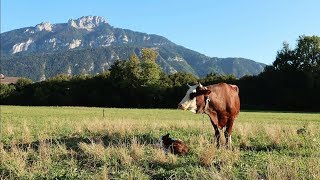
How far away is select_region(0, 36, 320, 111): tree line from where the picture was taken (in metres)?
90.7

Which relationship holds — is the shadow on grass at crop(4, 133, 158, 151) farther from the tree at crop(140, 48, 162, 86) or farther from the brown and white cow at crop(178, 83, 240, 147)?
the tree at crop(140, 48, 162, 86)

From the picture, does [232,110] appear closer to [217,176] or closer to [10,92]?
[217,176]

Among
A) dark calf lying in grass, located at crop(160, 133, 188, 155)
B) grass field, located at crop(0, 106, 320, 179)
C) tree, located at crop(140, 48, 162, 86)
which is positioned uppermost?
tree, located at crop(140, 48, 162, 86)

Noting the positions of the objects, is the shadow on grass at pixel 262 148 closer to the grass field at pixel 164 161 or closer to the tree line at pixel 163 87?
the grass field at pixel 164 161

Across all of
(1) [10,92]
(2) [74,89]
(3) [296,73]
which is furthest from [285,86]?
(1) [10,92]

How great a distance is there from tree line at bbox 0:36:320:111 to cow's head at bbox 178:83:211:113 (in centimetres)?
7895

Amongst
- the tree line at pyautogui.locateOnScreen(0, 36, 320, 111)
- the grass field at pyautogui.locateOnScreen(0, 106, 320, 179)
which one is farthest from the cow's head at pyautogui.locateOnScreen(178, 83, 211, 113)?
the tree line at pyautogui.locateOnScreen(0, 36, 320, 111)

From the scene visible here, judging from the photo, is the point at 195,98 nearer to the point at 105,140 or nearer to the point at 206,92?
the point at 206,92

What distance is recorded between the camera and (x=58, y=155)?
1232cm

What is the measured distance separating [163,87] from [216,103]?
86.0m

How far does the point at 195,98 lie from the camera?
44.0ft

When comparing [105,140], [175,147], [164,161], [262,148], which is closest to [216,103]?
[262,148]

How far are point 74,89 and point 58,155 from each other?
98.5m

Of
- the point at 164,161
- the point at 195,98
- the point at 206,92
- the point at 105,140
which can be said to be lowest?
the point at 164,161
